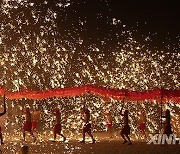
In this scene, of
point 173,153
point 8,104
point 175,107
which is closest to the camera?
point 173,153

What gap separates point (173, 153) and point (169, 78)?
23.7 metres

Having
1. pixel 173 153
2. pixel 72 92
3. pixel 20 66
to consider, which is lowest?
pixel 173 153

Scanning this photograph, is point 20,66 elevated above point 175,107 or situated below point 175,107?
above

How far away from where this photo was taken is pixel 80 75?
1407 inches

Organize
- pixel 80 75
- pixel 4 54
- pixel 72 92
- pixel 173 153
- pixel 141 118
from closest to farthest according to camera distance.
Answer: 1. pixel 173 153
2. pixel 141 118
3. pixel 72 92
4. pixel 4 54
5. pixel 80 75

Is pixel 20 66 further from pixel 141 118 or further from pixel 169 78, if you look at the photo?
pixel 141 118

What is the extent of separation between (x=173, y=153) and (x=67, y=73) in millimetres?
23506

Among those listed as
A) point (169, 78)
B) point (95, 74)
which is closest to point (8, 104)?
point (95, 74)

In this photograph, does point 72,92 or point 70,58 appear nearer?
point 72,92

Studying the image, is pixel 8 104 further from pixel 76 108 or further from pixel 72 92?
pixel 72 92

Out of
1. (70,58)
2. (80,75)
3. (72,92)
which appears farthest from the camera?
(70,58)

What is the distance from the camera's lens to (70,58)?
125ft

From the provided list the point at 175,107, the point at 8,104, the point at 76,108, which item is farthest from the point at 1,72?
the point at 175,107

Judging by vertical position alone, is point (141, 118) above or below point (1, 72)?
below
